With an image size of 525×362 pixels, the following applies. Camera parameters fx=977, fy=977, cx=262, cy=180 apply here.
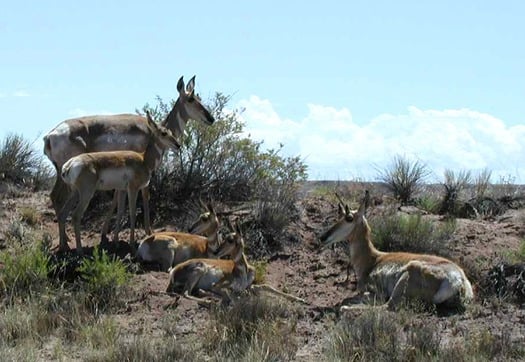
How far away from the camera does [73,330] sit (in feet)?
38.5

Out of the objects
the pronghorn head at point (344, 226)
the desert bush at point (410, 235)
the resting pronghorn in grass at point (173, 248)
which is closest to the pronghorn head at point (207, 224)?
the resting pronghorn in grass at point (173, 248)

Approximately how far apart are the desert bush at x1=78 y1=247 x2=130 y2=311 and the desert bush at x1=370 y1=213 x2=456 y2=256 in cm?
450

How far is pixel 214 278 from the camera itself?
13.2m

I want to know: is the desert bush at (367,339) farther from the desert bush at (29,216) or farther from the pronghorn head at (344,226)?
the desert bush at (29,216)

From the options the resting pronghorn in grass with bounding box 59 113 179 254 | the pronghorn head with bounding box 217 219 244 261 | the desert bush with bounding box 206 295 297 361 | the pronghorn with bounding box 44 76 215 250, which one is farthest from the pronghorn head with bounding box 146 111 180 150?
the desert bush with bounding box 206 295 297 361

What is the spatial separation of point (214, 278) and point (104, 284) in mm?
1481

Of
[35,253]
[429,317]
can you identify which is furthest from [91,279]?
[429,317]

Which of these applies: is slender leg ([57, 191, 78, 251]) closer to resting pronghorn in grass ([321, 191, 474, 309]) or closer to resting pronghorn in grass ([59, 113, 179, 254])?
resting pronghorn in grass ([59, 113, 179, 254])

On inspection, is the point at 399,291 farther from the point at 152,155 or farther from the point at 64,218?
the point at 64,218

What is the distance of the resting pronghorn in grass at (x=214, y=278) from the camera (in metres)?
13.1

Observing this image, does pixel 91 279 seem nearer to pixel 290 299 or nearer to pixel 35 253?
pixel 35 253

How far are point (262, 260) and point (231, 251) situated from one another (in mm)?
1807

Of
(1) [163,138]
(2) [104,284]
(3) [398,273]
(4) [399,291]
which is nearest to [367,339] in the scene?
(4) [399,291]

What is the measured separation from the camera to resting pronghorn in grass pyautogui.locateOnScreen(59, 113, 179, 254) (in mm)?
14312
